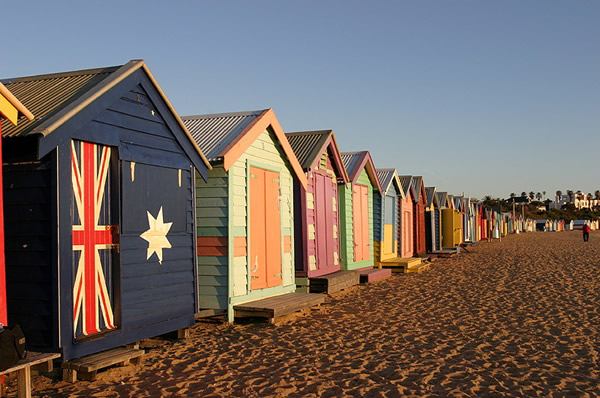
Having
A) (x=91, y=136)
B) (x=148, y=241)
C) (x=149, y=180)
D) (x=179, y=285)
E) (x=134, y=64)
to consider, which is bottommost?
(x=179, y=285)

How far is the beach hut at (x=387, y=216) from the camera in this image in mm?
19953

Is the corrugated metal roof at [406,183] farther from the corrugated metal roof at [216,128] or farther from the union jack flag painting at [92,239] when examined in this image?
the union jack flag painting at [92,239]

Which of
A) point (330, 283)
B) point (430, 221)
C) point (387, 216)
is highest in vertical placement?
point (387, 216)

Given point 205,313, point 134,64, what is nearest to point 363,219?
point 205,313

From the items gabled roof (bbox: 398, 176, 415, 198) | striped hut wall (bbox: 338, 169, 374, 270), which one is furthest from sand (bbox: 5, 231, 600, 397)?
gabled roof (bbox: 398, 176, 415, 198)

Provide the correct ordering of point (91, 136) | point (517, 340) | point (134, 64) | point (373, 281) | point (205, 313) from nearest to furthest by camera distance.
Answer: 1. point (91, 136)
2. point (134, 64)
3. point (517, 340)
4. point (205, 313)
5. point (373, 281)

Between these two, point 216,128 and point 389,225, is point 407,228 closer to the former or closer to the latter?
point 389,225

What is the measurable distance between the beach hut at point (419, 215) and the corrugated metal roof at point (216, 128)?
1585cm

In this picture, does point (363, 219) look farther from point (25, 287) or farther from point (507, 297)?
point (25, 287)

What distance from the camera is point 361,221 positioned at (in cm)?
1831

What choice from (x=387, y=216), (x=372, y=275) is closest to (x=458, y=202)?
(x=387, y=216)

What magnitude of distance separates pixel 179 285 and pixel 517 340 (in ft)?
17.6

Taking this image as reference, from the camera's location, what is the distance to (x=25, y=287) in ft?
21.1

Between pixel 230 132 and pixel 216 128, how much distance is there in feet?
1.72
